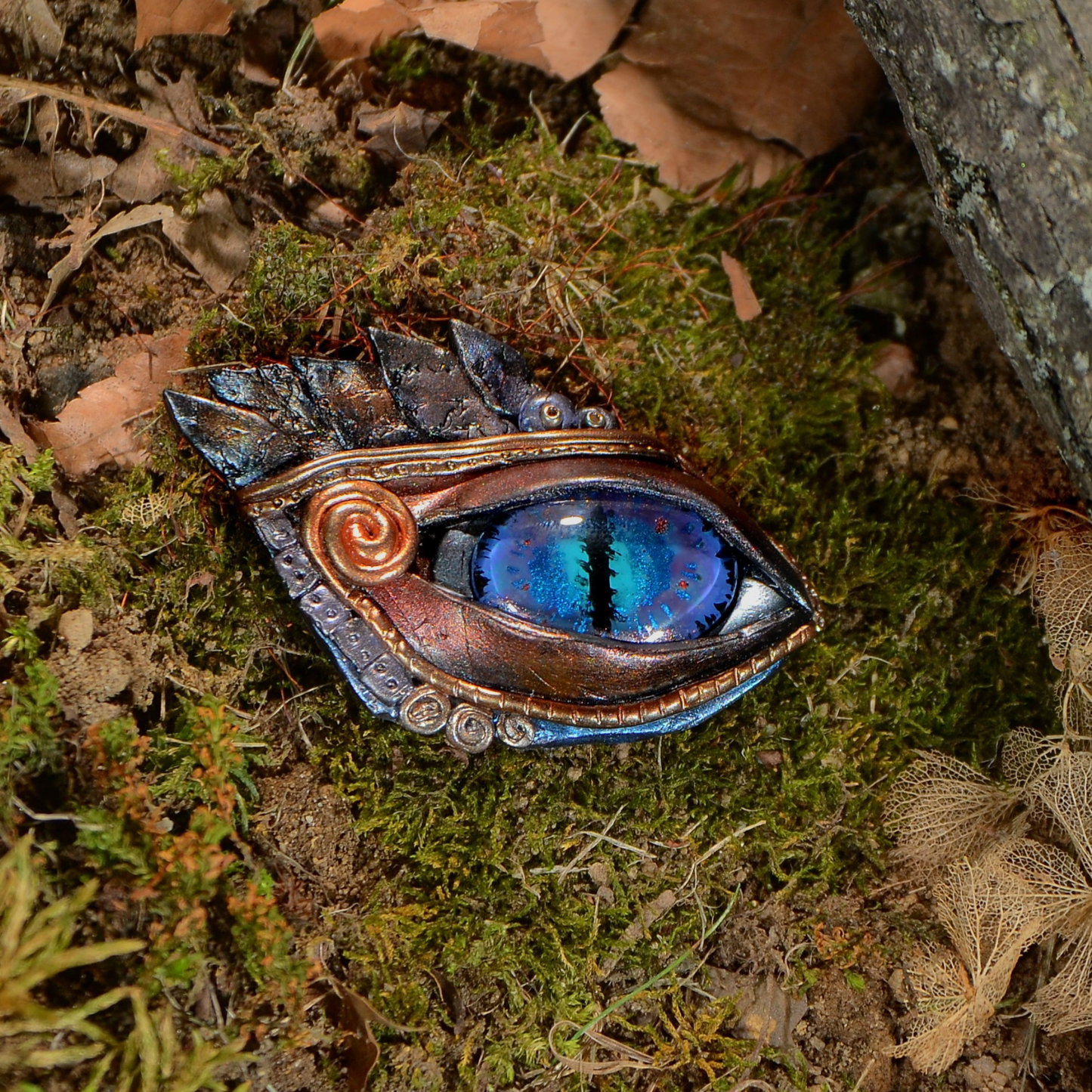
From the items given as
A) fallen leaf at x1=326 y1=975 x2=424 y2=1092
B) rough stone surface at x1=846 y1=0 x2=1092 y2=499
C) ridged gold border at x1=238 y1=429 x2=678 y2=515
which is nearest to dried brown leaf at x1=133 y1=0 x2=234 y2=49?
ridged gold border at x1=238 y1=429 x2=678 y2=515

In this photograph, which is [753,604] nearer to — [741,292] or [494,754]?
[494,754]

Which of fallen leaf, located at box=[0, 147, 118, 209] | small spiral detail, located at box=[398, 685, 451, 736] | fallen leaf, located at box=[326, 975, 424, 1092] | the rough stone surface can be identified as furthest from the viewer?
fallen leaf, located at box=[0, 147, 118, 209]

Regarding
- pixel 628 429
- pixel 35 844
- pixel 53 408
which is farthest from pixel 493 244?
pixel 35 844

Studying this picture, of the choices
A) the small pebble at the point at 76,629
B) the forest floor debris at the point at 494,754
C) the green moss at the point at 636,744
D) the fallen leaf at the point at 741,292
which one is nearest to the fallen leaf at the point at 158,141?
the forest floor debris at the point at 494,754

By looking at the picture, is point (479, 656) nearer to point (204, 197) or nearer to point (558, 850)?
point (558, 850)

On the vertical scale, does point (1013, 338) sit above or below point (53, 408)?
above

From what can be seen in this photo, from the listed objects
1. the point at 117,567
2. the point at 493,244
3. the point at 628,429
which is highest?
the point at 493,244

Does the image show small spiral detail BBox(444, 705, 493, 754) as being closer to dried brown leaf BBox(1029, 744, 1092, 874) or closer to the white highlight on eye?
the white highlight on eye
